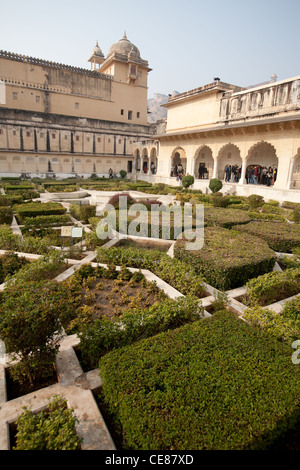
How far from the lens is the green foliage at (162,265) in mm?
5051

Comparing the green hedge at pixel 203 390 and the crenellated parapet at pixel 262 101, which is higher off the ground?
the crenellated parapet at pixel 262 101

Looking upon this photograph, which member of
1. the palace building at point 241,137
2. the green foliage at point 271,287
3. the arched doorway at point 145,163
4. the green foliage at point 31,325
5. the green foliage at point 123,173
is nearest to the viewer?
the green foliage at point 31,325

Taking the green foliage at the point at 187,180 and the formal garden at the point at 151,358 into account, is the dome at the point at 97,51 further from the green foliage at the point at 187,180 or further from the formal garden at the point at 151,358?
the formal garden at the point at 151,358

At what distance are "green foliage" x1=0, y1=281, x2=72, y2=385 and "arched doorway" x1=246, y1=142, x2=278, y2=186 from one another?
62.2ft

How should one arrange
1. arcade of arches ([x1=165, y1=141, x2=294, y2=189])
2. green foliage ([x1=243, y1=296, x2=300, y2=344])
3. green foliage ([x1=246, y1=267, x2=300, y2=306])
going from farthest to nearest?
arcade of arches ([x1=165, y1=141, x2=294, y2=189]), green foliage ([x1=246, y1=267, x2=300, y2=306]), green foliage ([x1=243, y1=296, x2=300, y2=344])

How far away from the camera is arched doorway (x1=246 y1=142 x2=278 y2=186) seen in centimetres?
1944

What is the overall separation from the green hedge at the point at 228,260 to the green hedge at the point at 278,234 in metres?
0.68

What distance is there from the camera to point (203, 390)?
98.8 inches

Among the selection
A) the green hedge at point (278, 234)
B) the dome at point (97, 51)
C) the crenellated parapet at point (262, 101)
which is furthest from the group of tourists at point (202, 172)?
the dome at point (97, 51)

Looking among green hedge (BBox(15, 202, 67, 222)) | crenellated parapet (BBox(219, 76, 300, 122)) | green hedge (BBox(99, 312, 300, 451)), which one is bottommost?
green hedge (BBox(99, 312, 300, 451))

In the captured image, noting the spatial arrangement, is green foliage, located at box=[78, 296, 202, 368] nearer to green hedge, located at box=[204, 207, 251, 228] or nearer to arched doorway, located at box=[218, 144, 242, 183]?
green hedge, located at box=[204, 207, 251, 228]

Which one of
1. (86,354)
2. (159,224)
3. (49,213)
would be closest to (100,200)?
(49,213)

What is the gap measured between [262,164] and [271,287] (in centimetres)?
1809

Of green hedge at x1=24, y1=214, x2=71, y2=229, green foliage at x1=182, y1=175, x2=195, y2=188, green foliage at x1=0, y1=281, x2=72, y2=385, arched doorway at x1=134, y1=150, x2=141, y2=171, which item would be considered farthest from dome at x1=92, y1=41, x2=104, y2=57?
green foliage at x1=0, y1=281, x2=72, y2=385
